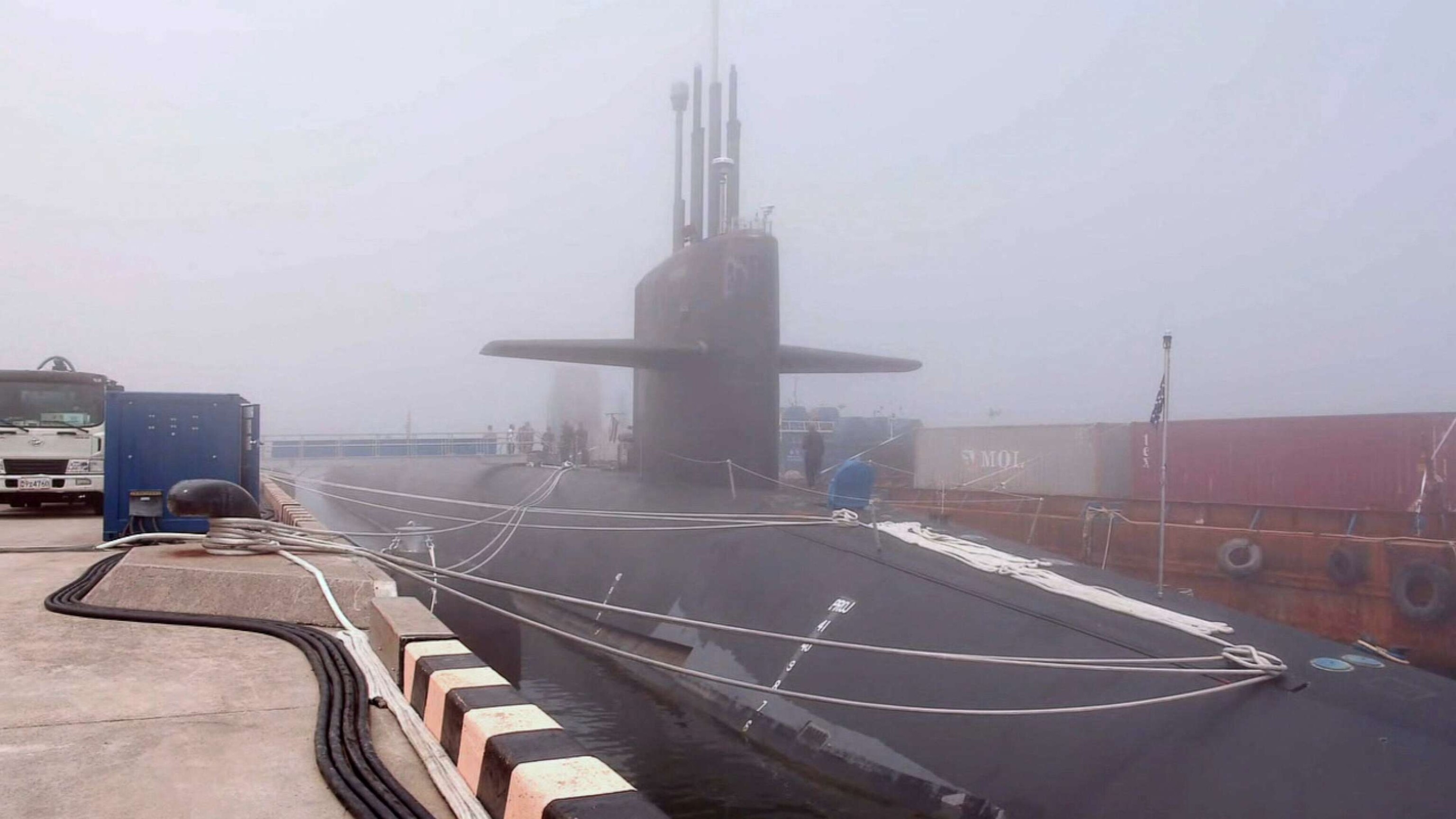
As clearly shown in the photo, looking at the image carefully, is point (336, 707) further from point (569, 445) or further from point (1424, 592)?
point (569, 445)

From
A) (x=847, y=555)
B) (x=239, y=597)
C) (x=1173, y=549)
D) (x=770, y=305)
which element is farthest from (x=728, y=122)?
(x=239, y=597)

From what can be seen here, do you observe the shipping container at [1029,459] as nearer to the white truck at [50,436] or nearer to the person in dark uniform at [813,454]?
the person in dark uniform at [813,454]

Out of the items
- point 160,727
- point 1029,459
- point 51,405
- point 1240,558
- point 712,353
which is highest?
point 712,353

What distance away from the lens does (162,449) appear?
925cm

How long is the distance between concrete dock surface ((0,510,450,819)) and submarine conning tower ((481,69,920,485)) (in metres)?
6.41

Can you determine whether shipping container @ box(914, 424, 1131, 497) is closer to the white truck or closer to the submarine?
the submarine

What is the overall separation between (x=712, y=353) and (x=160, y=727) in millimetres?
7722

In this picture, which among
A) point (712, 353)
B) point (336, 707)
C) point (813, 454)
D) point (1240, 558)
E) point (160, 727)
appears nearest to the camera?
point (160, 727)

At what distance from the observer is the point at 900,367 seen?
13.1 m

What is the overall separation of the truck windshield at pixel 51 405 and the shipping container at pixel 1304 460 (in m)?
13.6

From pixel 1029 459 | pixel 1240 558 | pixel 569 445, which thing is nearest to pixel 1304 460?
pixel 1240 558

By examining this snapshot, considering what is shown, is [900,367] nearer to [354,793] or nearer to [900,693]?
[900,693]

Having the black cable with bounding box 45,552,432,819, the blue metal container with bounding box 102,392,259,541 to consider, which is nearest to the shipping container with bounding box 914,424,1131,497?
the blue metal container with bounding box 102,392,259,541

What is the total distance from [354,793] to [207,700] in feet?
4.23
